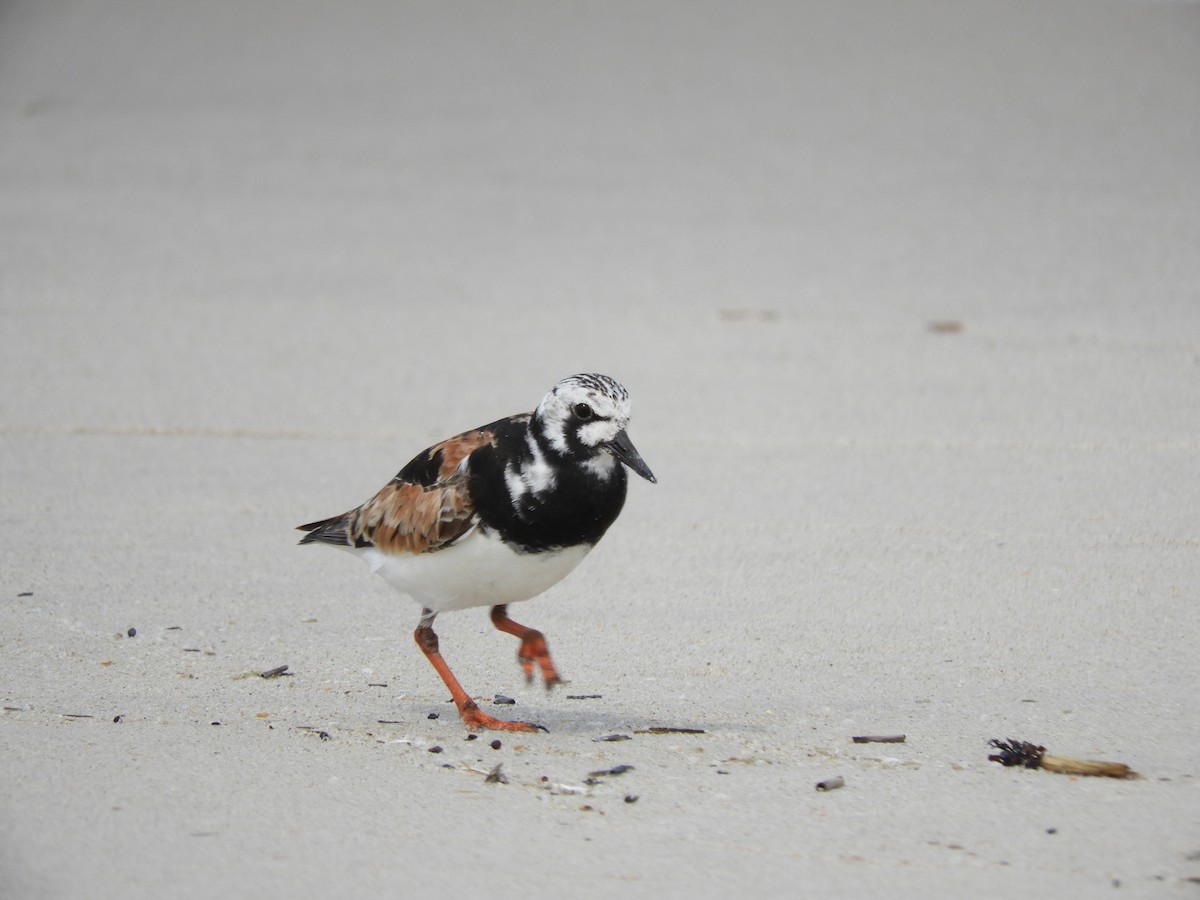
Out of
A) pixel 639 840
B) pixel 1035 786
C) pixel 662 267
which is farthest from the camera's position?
pixel 662 267

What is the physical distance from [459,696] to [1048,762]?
5.39ft

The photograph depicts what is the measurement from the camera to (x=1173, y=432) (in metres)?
7.18

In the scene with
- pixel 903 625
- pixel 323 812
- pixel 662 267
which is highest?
pixel 662 267

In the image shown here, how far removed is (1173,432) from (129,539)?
15.2 ft

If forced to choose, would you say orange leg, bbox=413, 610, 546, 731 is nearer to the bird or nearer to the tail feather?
the bird

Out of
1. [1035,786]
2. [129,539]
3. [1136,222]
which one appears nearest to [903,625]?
[1035,786]

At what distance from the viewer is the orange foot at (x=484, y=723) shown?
444 cm

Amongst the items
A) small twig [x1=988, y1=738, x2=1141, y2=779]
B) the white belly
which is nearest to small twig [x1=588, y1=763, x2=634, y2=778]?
the white belly

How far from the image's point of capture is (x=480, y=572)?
4344 mm

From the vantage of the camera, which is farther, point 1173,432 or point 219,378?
point 219,378

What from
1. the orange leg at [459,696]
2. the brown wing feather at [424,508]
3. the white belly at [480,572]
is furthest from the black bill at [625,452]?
the orange leg at [459,696]

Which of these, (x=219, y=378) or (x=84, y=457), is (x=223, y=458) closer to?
(x=84, y=457)

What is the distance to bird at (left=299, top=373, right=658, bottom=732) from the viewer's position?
4.23 metres

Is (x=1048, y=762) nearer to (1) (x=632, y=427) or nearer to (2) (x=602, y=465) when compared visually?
(2) (x=602, y=465)
